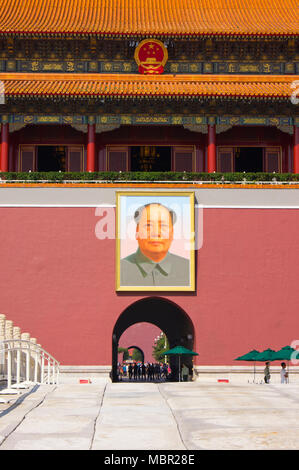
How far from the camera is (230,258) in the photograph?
2544 cm

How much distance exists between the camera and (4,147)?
28.2 metres

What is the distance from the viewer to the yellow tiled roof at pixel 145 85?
27.8 m

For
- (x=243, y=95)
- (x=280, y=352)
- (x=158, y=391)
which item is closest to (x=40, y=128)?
(x=243, y=95)

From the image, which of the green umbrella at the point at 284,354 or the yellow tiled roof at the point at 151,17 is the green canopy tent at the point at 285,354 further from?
the yellow tiled roof at the point at 151,17

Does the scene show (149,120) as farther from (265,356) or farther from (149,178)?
(265,356)

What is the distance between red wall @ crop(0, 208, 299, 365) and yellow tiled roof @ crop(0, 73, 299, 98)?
5224mm

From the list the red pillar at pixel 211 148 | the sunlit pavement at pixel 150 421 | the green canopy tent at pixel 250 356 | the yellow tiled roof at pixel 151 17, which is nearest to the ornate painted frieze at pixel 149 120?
the red pillar at pixel 211 148

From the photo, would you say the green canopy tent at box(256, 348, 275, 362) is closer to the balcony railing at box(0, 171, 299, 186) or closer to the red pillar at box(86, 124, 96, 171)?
the balcony railing at box(0, 171, 299, 186)

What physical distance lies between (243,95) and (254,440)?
2049 centimetres

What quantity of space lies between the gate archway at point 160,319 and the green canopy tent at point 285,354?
4021 mm

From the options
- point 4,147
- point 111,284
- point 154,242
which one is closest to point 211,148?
point 154,242

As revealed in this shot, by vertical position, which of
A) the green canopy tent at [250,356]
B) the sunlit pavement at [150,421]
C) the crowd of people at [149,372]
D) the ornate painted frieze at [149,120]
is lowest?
the crowd of people at [149,372]

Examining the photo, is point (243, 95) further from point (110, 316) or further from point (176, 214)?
point (110, 316)

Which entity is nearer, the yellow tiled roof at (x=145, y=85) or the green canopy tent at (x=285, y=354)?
the green canopy tent at (x=285, y=354)
